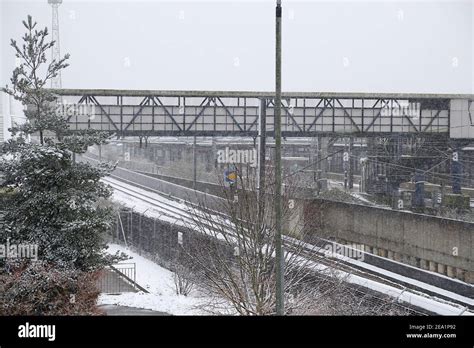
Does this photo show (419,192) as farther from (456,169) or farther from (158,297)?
(158,297)

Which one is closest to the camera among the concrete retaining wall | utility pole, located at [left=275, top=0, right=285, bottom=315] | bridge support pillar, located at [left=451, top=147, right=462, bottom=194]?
utility pole, located at [left=275, top=0, right=285, bottom=315]

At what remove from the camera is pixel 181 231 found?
14930 mm

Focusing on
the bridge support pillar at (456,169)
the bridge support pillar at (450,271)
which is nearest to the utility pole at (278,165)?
the bridge support pillar at (450,271)

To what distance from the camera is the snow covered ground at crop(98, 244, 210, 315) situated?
10484 millimetres

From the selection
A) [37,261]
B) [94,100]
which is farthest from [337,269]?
[94,100]

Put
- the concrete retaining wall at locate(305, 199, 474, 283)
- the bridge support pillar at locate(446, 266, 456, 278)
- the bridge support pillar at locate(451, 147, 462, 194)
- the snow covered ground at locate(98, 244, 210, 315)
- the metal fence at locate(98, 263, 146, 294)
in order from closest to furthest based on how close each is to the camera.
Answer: the snow covered ground at locate(98, 244, 210, 315) < the metal fence at locate(98, 263, 146, 294) < the concrete retaining wall at locate(305, 199, 474, 283) < the bridge support pillar at locate(446, 266, 456, 278) < the bridge support pillar at locate(451, 147, 462, 194)

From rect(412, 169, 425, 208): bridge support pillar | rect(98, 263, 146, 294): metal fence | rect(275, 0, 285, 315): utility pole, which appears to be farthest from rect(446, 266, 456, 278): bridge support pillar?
rect(275, 0, 285, 315): utility pole

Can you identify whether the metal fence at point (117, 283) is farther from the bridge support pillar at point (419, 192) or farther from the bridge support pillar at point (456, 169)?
the bridge support pillar at point (419, 192)

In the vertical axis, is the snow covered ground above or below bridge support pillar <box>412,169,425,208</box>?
below

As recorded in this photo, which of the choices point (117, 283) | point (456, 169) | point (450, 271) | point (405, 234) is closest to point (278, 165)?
point (117, 283)

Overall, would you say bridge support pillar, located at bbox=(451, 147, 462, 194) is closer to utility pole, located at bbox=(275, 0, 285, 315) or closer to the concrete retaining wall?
the concrete retaining wall

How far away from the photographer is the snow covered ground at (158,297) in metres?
10.5
